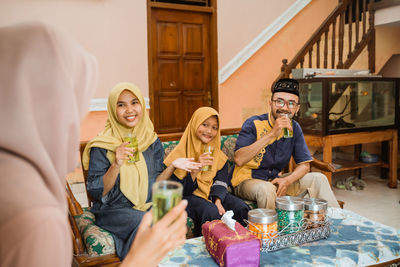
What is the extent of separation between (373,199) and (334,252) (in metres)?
2.64

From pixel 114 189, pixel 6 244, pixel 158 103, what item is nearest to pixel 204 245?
pixel 114 189

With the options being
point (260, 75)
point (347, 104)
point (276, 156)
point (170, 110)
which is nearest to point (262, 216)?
point (276, 156)

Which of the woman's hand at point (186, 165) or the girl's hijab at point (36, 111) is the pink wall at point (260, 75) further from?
the girl's hijab at point (36, 111)

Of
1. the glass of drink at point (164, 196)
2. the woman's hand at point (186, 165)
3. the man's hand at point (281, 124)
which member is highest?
the man's hand at point (281, 124)

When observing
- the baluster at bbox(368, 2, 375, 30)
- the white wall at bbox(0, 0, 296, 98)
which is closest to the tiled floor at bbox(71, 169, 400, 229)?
the white wall at bbox(0, 0, 296, 98)

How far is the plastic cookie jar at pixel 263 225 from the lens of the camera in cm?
179

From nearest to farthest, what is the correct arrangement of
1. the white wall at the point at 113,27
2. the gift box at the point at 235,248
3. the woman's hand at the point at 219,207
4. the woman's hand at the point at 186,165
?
the gift box at the point at 235,248 → the woman's hand at the point at 186,165 → the woman's hand at the point at 219,207 → the white wall at the point at 113,27

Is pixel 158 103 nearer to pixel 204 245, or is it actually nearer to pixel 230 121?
pixel 230 121

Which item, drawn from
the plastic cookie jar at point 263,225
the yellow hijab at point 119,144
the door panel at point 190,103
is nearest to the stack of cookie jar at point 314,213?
the plastic cookie jar at point 263,225

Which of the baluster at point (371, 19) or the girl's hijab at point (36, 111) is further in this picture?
the baluster at point (371, 19)

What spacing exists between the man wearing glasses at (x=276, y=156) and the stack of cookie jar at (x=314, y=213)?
558mm

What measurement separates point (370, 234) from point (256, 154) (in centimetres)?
99

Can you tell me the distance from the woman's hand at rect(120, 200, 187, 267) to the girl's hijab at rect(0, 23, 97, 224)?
0.22 meters

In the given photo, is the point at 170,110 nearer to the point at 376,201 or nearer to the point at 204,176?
the point at 204,176
